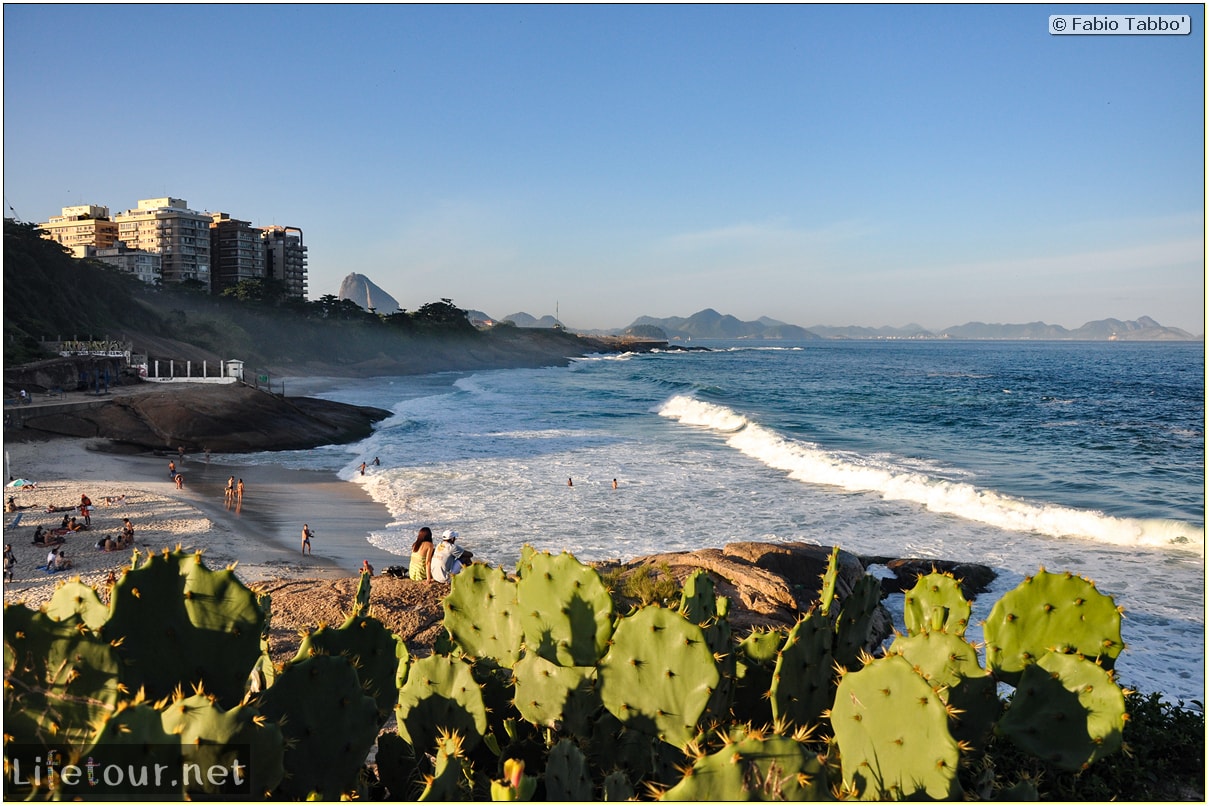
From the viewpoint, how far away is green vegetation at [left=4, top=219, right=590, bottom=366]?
50438mm

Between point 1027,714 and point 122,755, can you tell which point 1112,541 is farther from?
point 122,755

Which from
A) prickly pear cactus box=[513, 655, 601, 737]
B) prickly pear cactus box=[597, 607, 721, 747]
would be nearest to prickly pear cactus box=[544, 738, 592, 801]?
prickly pear cactus box=[597, 607, 721, 747]

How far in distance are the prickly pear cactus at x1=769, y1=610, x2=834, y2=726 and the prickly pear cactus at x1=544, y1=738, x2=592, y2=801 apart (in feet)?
2.97

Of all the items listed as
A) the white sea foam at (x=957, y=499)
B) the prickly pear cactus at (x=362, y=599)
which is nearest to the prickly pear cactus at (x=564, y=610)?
the prickly pear cactus at (x=362, y=599)

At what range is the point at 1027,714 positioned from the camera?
3516mm

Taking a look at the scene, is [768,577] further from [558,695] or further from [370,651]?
[370,651]

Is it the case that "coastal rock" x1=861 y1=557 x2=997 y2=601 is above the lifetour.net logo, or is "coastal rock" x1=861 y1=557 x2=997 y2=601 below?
below

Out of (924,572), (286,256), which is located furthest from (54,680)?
(286,256)

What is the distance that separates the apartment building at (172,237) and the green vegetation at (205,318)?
23.6 metres

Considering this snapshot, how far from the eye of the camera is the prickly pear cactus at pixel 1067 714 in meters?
3.39

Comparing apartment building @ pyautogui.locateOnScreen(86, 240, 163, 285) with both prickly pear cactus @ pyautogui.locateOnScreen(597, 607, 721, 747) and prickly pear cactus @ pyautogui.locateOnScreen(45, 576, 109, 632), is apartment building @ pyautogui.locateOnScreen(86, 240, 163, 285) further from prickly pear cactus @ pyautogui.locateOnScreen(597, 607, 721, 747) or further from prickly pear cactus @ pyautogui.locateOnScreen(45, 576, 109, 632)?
prickly pear cactus @ pyautogui.locateOnScreen(597, 607, 721, 747)

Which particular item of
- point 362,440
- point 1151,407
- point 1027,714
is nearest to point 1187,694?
point 1027,714

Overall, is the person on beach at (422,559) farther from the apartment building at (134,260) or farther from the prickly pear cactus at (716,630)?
the apartment building at (134,260)

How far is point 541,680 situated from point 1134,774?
4579mm
